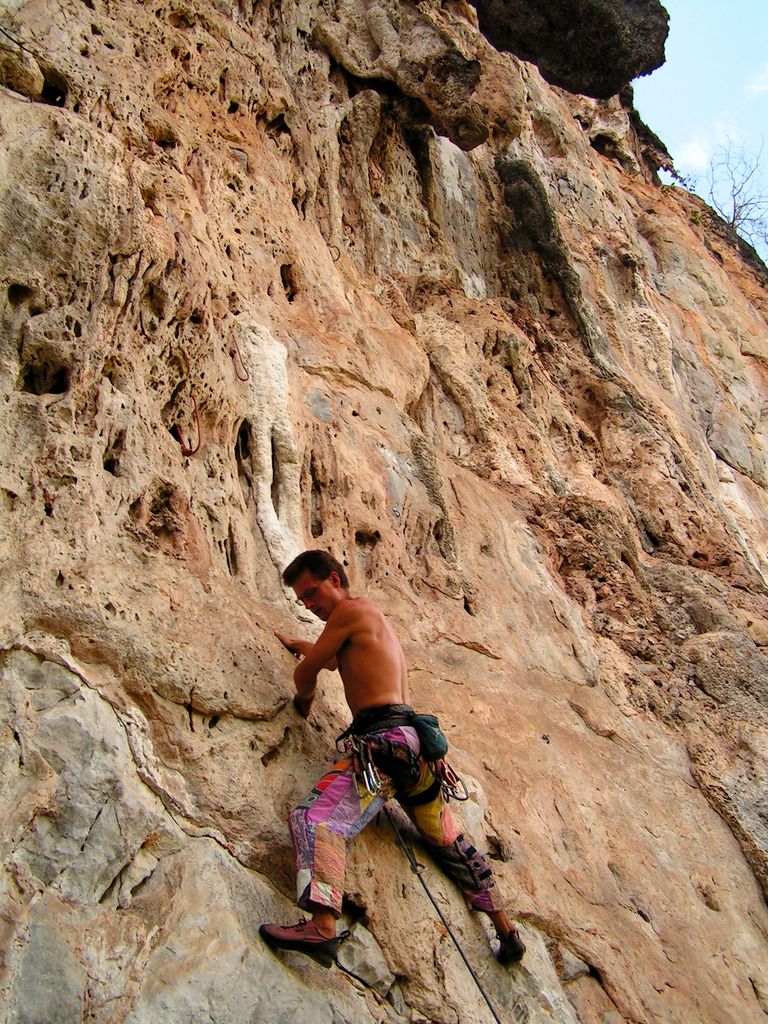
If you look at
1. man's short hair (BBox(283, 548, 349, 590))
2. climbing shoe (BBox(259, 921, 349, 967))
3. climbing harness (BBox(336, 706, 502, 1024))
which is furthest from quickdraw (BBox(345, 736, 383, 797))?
man's short hair (BBox(283, 548, 349, 590))

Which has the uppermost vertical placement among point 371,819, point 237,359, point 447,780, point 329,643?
point 237,359

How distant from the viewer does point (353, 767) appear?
3.45m

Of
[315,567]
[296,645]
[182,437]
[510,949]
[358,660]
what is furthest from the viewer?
[182,437]

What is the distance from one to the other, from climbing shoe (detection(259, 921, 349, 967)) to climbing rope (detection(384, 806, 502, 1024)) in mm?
523

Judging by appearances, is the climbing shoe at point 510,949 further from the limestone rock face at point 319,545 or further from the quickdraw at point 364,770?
the quickdraw at point 364,770

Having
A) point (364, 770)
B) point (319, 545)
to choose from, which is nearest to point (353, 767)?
point (364, 770)

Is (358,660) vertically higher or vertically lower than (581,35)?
lower

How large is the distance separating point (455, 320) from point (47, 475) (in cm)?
577

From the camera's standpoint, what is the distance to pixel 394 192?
10.0 m

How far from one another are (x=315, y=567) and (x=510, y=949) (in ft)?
5.64

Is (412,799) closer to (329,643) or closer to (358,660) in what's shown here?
(358,660)

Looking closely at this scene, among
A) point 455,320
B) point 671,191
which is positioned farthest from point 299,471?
point 671,191

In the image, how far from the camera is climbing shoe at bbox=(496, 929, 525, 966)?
11.8ft

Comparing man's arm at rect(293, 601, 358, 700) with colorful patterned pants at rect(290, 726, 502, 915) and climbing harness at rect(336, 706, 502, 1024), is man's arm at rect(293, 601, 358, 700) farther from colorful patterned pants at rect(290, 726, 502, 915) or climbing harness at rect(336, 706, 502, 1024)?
colorful patterned pants at rect(290, 726, 502, 915)
